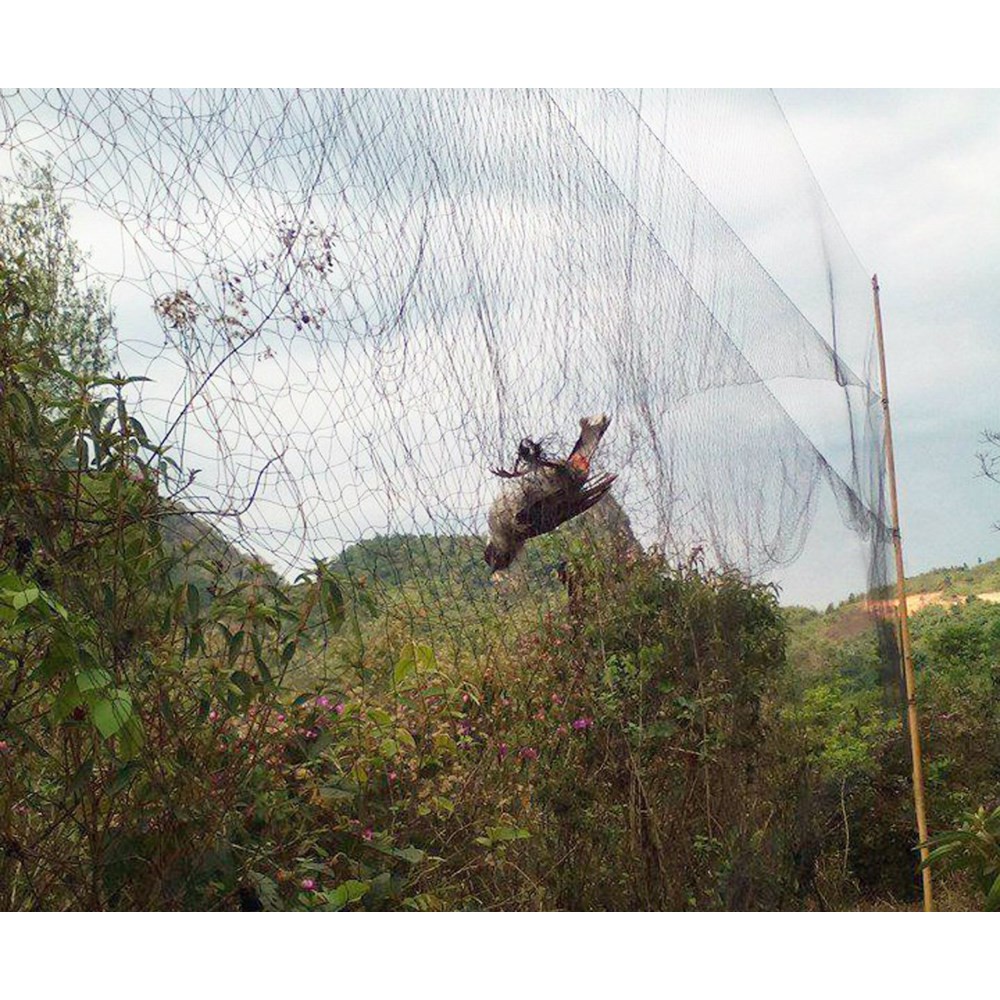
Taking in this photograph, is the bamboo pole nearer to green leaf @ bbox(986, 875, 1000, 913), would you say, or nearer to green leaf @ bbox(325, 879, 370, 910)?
green leaf @ bbox(986, 875, 1000, 913)

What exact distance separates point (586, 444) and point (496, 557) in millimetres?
407

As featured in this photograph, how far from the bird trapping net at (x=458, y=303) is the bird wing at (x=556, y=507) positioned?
5 centimetres

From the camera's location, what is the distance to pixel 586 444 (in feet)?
11.1

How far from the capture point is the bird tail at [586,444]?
3.38m

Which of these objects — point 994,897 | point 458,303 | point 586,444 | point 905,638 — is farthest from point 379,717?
point 905,638

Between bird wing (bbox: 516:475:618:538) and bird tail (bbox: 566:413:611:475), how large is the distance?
58 mm

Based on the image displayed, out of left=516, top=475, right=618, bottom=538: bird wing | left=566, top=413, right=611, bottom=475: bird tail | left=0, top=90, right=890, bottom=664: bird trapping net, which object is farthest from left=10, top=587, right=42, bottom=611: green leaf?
left=566, top=413, right=611, bottom=475: bird tail

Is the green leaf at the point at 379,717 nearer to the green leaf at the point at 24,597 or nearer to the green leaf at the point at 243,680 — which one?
the green leaf at the point at 243,680

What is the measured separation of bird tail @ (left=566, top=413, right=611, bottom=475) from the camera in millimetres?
3379
